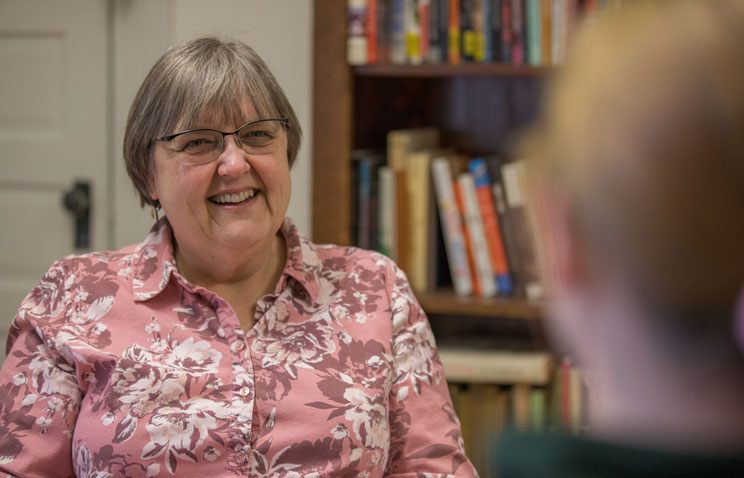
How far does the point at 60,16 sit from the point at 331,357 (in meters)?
1.59

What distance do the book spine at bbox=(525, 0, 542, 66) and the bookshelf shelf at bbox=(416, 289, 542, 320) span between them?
56 cm

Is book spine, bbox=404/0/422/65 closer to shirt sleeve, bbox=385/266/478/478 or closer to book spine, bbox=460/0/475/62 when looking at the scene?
book spine, bbox=460/0/475/62

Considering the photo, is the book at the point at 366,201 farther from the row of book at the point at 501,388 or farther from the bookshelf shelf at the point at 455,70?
the row of book at the point at 501,388

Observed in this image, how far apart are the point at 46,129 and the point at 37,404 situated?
1400 millimetres

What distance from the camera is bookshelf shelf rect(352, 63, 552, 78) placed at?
2.05 meters

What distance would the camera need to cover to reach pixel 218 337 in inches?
58.2

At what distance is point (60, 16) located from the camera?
256 cm

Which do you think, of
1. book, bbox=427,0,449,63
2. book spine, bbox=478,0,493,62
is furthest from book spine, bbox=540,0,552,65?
book, bbox=427,0,449,63

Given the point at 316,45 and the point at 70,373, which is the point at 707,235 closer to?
the point at 70,373

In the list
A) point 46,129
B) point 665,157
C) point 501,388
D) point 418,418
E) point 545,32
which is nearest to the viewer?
point 665,157

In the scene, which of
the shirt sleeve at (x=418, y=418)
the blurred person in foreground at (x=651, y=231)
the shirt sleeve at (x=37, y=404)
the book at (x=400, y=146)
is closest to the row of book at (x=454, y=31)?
the book at (x=400, y=146)

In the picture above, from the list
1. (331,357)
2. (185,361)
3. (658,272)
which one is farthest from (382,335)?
(658,272)

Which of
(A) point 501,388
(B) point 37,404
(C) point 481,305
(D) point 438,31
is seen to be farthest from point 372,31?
(B) point 37,404

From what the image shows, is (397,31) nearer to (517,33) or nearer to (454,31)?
(454,31)
